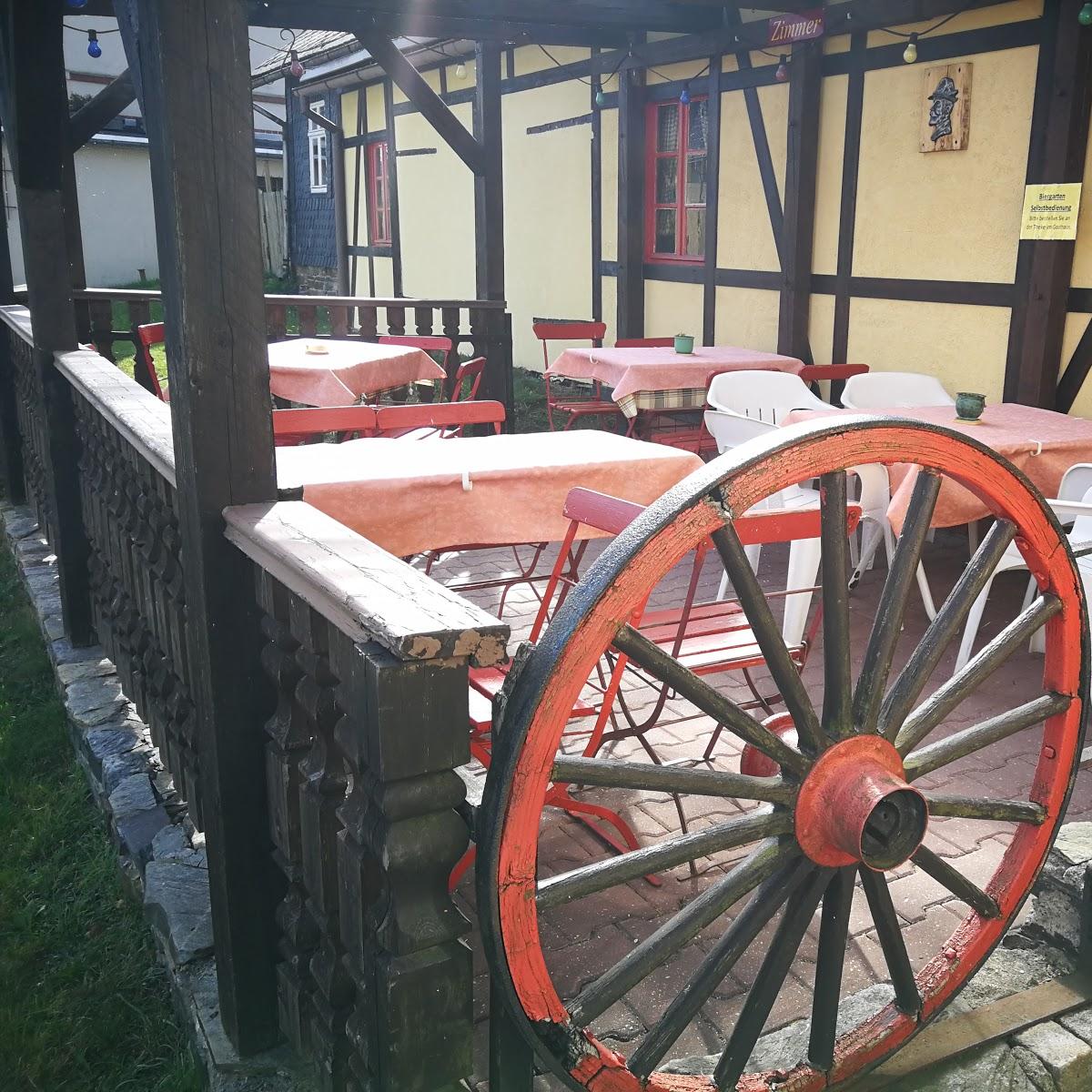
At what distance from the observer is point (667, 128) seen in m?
9.88

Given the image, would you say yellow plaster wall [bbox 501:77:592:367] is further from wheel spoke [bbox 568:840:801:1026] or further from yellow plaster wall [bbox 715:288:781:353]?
wheel spoke [bbox 568:840:801:1026]

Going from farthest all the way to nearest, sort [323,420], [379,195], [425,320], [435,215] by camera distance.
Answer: [379,195] → [435,215] → [425,320] → [323,420]

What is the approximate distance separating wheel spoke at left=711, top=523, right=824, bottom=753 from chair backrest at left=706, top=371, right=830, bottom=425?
464 cm

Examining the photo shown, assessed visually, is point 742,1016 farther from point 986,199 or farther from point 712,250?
point 712,250

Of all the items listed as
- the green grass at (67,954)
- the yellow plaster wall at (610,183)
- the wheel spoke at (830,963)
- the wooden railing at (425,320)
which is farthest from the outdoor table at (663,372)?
the wheel spoke at (830,963)

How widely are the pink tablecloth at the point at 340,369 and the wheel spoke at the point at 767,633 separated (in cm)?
500

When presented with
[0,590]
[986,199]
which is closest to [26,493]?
[0,590]

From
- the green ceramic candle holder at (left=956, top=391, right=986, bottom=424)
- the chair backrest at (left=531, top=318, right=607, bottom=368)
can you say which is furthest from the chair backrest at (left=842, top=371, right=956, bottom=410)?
the chair backrest at (left=531, top=318, right=607, bottom=368)

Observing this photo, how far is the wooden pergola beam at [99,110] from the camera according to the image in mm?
7496

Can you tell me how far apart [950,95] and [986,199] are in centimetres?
67

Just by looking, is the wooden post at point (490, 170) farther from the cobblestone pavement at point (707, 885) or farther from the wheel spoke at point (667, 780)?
the wheel spoke at point (667, 780)

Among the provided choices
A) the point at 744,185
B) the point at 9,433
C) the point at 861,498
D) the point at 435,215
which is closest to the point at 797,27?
the point at 744,185

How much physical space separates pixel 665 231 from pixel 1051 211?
4327mm

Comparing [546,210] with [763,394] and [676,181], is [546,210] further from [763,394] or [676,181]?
[763,394]
